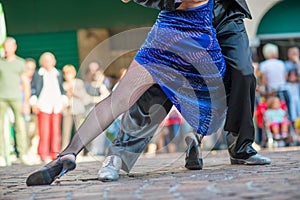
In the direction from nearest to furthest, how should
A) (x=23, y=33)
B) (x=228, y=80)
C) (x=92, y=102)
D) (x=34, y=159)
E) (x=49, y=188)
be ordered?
(x=49, y=188) < (x=228, y=80) < (x=92, y=102) < (x=34, y=159) < (x=23, y=33)

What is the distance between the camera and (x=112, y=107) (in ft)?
15.9

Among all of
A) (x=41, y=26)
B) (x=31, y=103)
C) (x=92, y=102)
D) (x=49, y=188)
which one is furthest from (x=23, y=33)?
(x=49, y=188)

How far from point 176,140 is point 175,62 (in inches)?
262

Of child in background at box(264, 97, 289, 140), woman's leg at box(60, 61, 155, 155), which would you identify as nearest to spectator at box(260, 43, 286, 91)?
child in background at box(264, 97, 289, 140)

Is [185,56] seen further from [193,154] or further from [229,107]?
[193,154]

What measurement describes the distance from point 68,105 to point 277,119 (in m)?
3.63

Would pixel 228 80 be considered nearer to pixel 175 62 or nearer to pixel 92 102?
pixel 175 62

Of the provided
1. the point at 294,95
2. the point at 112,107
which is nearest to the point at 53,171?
the point at 112,107

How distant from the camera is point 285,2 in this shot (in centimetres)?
1778

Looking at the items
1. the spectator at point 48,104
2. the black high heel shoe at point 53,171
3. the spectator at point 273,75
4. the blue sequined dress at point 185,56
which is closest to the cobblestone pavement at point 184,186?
the black high heel shoe at point 53,171

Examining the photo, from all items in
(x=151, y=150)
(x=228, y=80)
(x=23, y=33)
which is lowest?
(x=151, y=150)

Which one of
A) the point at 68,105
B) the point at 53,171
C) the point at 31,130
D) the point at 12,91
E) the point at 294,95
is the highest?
the point at 12,91

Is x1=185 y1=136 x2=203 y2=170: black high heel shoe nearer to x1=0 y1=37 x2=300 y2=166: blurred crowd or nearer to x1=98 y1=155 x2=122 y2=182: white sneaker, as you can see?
x1=98 y1=155 x2=122 y2=182: white sneaker

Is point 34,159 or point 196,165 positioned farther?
point 34,159
